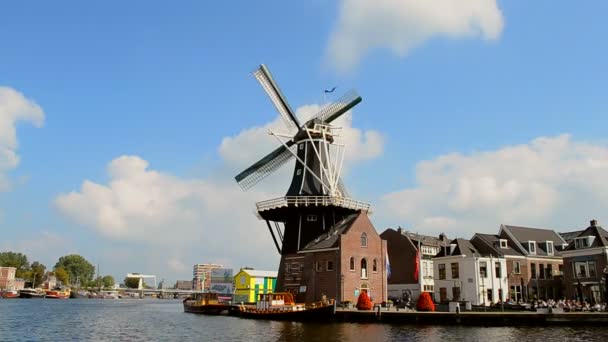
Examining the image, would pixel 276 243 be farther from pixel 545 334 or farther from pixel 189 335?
pixel 545 334

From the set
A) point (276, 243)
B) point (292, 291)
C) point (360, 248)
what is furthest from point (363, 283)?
point (276, 243)

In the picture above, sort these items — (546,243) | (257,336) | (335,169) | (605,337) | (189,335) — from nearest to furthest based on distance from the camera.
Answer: (605,337), (257,336), (189,335), (335,169), (546,243)

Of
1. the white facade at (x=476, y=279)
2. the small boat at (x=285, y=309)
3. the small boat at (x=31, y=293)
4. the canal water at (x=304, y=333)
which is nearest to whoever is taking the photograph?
the canal water at (x=304, y=333)

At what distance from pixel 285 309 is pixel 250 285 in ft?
59.2

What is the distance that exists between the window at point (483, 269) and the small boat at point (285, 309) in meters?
21.6

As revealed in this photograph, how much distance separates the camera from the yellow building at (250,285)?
65938mm

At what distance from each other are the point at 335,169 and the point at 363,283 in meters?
12.5

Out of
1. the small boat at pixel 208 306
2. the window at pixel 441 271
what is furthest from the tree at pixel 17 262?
the window at pixel 441 271

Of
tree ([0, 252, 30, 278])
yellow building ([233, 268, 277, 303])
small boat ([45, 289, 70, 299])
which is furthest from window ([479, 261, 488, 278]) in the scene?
tree ([0, 252, 30, 278])

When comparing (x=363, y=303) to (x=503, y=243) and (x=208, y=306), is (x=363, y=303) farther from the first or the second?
(x=208, y=306)

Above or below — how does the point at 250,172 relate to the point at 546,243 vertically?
above

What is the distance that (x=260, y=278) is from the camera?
220 feet

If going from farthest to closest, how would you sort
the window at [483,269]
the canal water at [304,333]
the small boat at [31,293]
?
the small boat at [31,293], the window at [483,269], the canal water at [304,333]

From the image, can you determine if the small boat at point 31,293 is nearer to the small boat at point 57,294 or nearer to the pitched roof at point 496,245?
the small boat at point 57,294
